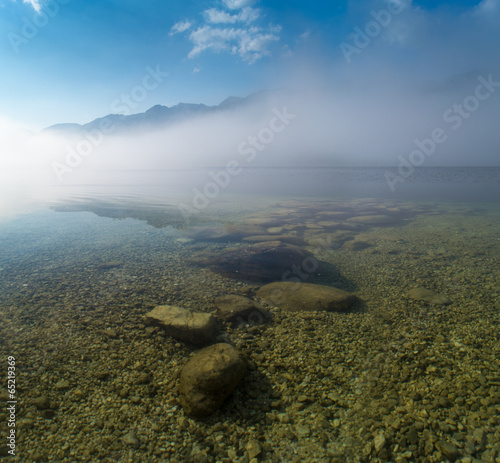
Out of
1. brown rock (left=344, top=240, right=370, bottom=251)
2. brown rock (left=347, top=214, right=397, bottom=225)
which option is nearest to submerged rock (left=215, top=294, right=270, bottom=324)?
brown rock (left=344, top=240, right=370, bottom=251)

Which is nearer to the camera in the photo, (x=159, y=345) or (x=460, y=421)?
(x=460, y=421)

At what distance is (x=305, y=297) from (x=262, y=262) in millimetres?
2816

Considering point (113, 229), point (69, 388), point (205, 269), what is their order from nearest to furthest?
point (69, 388) → point (205, 269) → point (113, 229)

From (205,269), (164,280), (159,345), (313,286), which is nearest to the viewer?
(159,345)

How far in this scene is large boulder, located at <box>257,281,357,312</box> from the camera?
673cm

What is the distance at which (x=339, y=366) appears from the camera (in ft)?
15.6

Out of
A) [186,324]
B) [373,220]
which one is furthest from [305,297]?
[373,220]

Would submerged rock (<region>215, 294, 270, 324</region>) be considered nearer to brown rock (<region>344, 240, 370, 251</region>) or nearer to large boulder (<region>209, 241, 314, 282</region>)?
large boulder (<region>209, 241, 314, 282</region>)

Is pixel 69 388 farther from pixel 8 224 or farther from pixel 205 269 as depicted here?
pixel 8 224

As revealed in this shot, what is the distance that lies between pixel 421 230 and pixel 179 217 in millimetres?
14983

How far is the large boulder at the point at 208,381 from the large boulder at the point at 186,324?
1001mm

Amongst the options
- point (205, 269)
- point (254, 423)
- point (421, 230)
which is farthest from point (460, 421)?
point (421, 230)

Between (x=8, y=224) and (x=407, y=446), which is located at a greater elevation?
(x=8, y=224)

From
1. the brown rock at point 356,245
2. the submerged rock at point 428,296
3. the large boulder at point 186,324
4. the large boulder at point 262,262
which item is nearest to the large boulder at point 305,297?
the large boulder at point 262,262
